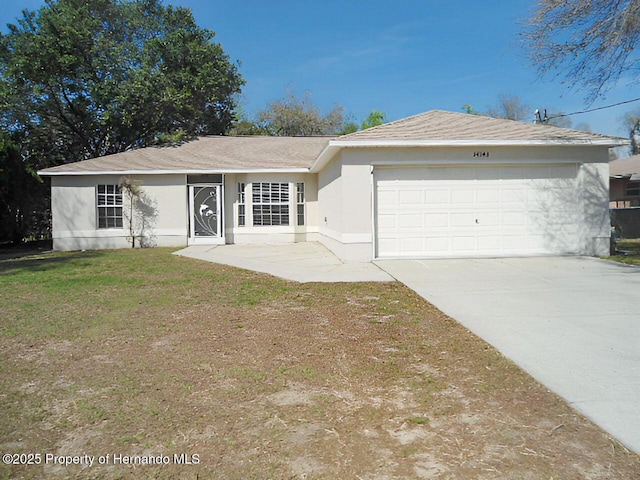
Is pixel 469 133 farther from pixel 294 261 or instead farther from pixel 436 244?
pixel 294 261

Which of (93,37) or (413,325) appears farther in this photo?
(93,37)

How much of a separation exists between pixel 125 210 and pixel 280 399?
50.2 feet

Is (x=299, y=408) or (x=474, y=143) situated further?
(x=474, y=143)

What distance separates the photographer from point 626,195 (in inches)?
1039

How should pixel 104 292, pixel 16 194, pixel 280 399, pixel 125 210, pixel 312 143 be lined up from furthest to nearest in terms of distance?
pixel 312 143 < pixel 16 194 < pixel 125 210 < pixel 104 292 < pixel 280 399

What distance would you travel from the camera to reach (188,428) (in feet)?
10.9

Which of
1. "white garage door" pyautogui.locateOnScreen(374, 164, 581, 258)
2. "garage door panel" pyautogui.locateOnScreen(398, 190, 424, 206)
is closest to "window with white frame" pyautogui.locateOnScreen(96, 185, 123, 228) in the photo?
"white garage door" pyautogui.locateOnScreen(374, 164, 581, 258)

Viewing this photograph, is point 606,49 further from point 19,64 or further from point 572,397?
point 19,64

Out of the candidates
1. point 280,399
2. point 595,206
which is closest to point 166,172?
point 595,206

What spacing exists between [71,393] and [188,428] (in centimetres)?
135

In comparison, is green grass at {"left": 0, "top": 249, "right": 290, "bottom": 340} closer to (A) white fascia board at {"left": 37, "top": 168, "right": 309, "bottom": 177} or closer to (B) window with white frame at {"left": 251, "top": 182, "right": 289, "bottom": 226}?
(A) white fascia board at {"left": 37, "top": 168, "right": 309, "bottom": 177}

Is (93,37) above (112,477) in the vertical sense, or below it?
above

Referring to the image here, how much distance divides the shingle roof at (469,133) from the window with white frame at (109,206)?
9955mm

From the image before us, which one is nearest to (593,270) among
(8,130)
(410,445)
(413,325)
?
(413,325)
